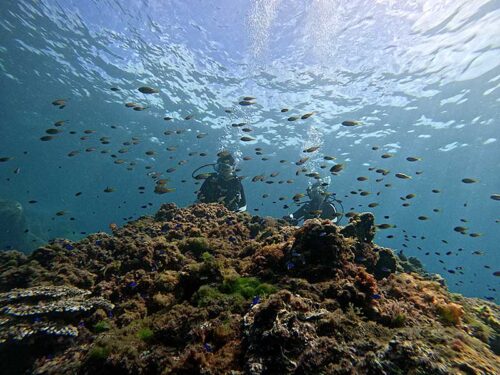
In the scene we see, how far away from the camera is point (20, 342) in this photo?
15.4 ft

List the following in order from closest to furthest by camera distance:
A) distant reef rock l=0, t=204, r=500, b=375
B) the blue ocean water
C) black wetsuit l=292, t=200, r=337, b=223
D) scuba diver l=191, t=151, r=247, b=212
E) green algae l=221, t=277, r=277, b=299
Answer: distant reef rock l=0, t=204, r=500, b=375 < green algae l=221, t=277, r=277, b=299 < black wetsuit l=292, t=200, r=337, b=223 < scuba diver l=191, t=151, r=247, b=212 < the blue ocean water

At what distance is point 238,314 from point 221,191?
1146 centimetres

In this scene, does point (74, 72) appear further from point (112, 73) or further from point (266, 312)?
point (266, 312)

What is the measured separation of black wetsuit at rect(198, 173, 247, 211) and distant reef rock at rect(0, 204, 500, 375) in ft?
23.6

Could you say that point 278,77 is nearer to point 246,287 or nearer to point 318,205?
point 318,205

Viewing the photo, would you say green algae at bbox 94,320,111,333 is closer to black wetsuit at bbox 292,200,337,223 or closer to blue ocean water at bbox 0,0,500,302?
blue ocean water at bbox 0,0,500,302

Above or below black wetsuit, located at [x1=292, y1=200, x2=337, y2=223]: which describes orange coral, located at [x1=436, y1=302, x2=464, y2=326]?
below

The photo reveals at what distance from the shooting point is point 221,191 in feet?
51.2

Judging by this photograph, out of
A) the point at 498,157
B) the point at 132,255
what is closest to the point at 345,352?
the point at 132,255

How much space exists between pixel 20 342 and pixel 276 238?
5.35 meters

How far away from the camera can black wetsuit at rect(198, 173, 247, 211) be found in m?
15.6

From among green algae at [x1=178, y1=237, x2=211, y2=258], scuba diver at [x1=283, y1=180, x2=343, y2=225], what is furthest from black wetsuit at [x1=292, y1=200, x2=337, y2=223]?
green algae at [x1=178, y1=237, x2=211, y2=258]

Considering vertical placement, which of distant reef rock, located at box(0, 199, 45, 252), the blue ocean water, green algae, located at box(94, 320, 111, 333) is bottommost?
distant reef rock, located at box(0, 199, 45, 252)

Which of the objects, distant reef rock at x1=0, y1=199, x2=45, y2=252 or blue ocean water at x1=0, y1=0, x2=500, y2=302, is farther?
distant reef rock at x1=0, y1=199, x2=45, y2=252
